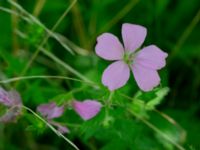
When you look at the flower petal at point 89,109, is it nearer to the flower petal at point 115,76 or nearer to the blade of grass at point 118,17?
the flower petal at point 115,76

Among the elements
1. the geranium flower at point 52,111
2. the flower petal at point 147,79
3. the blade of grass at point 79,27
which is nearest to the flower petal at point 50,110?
the geranium flower at point 52,111

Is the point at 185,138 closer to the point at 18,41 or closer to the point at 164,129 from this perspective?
the point at 164,129

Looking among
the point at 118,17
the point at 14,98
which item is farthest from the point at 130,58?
the point at 118,17

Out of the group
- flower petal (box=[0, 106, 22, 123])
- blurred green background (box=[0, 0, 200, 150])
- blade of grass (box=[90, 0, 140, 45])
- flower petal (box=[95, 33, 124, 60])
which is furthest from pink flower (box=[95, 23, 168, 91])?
blade of grass (box=[90, 0, 140, 45])

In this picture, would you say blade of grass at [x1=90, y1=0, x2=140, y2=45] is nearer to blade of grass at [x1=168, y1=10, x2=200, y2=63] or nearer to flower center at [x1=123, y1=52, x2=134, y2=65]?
blade of grass at [x1=168, y1=10, x2=200, y2=63]

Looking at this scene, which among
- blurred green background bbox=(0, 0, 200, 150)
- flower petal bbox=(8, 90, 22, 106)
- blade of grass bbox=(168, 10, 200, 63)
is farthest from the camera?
blade of grass bbox=(168, 10, 200, 63)

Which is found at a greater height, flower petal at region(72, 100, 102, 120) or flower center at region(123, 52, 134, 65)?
flower center at region(123, 52, 134, 65)

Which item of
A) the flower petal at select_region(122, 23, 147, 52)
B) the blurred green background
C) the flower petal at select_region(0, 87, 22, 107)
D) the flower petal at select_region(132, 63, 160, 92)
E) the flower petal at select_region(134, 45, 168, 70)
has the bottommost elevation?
the blurred green background
